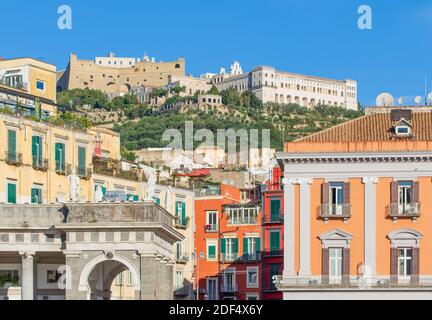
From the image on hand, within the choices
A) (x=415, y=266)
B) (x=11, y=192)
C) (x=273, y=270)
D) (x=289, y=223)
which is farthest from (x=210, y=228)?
(x=415, y=266)

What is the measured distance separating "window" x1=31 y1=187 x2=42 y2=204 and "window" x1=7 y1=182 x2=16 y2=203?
1436mm

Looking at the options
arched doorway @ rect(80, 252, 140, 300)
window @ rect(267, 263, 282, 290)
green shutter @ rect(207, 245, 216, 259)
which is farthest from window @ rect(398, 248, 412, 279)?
green shutter @ rect(207, 245, 216, 259)

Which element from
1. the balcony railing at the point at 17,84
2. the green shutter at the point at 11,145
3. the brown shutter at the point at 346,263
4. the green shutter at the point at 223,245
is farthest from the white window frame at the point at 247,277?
the green shutter at the point at 11,145

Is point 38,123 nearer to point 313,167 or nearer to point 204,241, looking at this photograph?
point 313,167

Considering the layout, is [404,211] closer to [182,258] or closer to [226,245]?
[182,258]

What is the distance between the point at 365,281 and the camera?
73938 mm

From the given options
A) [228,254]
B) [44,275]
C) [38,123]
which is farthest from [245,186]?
[44,275]

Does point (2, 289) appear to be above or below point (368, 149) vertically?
below

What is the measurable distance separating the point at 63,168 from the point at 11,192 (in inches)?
217

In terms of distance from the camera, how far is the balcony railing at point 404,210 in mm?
74875

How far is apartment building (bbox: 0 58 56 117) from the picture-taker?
85556 mm

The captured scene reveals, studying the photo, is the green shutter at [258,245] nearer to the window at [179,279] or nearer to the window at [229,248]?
the window at [229,248]

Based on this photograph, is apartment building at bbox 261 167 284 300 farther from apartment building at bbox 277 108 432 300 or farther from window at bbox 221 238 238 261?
apartment building at bbox 277 108 432 300

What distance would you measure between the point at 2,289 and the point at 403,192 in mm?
21057
